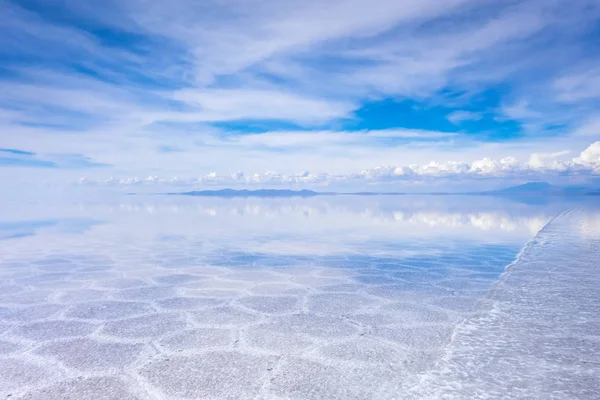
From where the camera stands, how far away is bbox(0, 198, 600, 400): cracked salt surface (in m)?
3.17

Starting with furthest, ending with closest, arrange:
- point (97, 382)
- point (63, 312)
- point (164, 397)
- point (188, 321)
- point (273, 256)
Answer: point (273, 256)
point (63, 312)
point (188, 321)
point (97, 382)
point (164, 397)

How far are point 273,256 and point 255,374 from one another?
5.95 meters

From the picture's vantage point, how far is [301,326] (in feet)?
14.6

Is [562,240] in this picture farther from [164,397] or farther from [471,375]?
[164,397]

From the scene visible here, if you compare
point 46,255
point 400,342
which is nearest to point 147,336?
point 400,342

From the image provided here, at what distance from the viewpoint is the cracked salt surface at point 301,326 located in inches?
125

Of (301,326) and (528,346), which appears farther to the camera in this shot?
(301,326)

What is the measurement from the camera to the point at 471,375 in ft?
10.8

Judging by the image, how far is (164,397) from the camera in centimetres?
297

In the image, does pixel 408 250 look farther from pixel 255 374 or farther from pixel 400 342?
pixel 255 374

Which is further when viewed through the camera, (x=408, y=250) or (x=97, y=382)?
(x=408, y=250)

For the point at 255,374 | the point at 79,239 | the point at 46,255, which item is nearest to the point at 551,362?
the point at 255,374

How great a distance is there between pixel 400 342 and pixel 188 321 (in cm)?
240

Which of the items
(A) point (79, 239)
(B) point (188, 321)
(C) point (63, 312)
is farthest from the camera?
(A) point (79, 239)
